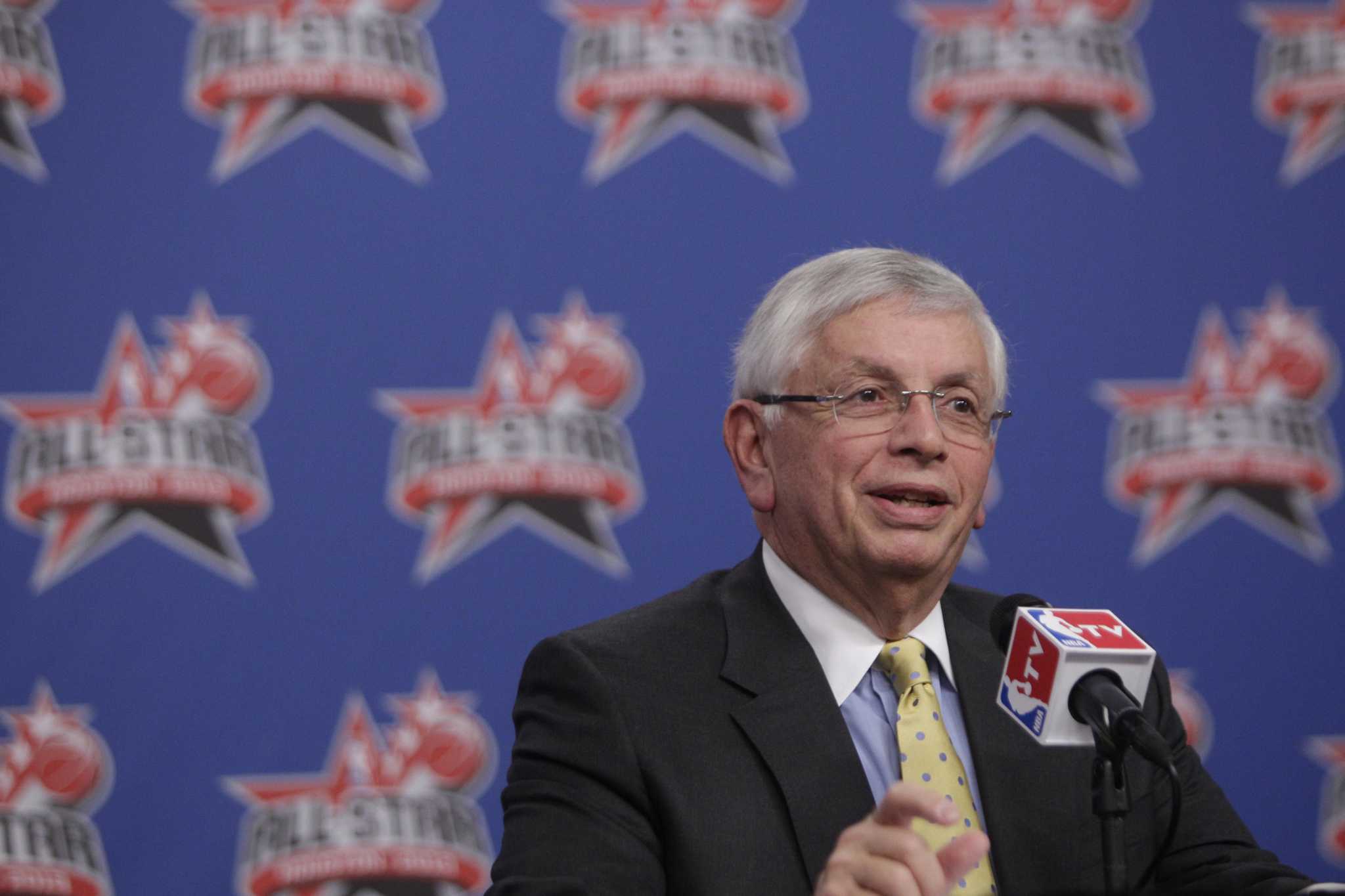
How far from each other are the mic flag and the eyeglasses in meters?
0.43

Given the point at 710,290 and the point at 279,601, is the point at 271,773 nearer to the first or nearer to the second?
the point at 279,601

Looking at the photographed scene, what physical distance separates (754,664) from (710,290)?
4.50ft

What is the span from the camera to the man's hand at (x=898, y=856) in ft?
4.36

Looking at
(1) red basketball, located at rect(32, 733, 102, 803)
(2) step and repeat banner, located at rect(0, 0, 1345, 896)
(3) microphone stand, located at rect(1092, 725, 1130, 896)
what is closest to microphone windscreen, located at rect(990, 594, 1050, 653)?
(3) microphone stand, located at rect(1092, 725, 1130, 896)

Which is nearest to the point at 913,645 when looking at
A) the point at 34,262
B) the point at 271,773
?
the point at 271,773

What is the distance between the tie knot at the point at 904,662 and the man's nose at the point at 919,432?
0.88 ft

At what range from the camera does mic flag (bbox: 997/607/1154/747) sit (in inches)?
58.1

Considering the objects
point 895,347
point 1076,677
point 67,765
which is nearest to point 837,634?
point 895,347

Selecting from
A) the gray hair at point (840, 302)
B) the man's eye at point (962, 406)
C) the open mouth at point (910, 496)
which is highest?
the gray hair at point (840, 302)

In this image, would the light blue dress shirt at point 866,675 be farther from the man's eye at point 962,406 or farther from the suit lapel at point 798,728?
the man's eye at point 962,406

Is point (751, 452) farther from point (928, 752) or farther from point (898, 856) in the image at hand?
point (898, 856)

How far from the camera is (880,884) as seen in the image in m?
1.34

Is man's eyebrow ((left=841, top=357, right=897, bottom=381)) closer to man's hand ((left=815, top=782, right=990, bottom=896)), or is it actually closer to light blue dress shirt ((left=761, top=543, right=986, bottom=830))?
light blue dress shirt ((left=761, top=543, right=986, bottom=830))

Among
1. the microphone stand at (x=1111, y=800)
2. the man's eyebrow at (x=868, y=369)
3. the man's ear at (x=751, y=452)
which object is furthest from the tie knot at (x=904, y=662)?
the microphone stand at (x=1111, y=800)
